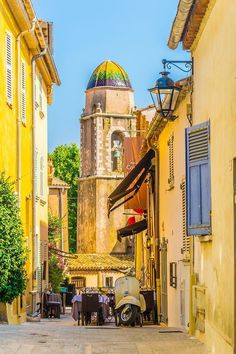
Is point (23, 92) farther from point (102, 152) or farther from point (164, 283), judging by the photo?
point (102, 152)

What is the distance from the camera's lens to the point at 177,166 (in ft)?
71.6

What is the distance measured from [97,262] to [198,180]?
6739 centimetres

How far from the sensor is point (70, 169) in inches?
3784

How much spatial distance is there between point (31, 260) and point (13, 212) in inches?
296

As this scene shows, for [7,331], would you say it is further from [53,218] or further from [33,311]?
[53,218]

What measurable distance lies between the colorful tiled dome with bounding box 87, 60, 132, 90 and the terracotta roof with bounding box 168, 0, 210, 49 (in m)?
71.9

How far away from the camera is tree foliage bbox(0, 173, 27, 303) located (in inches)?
767

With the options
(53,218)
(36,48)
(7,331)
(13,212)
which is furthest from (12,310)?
(53,218)

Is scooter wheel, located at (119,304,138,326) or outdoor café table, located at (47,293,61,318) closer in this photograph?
scooter wheel, located at (119,304,138,326)

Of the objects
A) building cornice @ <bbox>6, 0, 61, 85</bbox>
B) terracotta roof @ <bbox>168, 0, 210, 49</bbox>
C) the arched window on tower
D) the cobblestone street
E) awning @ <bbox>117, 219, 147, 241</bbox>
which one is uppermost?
the arched window on tower

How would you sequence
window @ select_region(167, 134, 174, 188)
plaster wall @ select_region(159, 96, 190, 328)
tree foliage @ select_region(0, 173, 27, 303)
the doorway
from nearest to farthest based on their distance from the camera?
tree foliage @ select_region(0, 173, 27, 303) → plaster wall @ select_region(159, 96, 190, 328) → window @ select_region(167, 134, 174, 188) → the doorway

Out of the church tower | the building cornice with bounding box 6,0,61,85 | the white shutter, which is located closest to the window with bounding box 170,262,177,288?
the white shutter

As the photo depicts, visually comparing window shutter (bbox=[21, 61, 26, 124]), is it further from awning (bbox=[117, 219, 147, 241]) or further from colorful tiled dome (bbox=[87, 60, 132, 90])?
colorful tiled dome (bbox=[87, 60, 132, 90])

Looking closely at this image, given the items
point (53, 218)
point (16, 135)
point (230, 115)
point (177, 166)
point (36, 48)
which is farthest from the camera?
point (53, 218)
